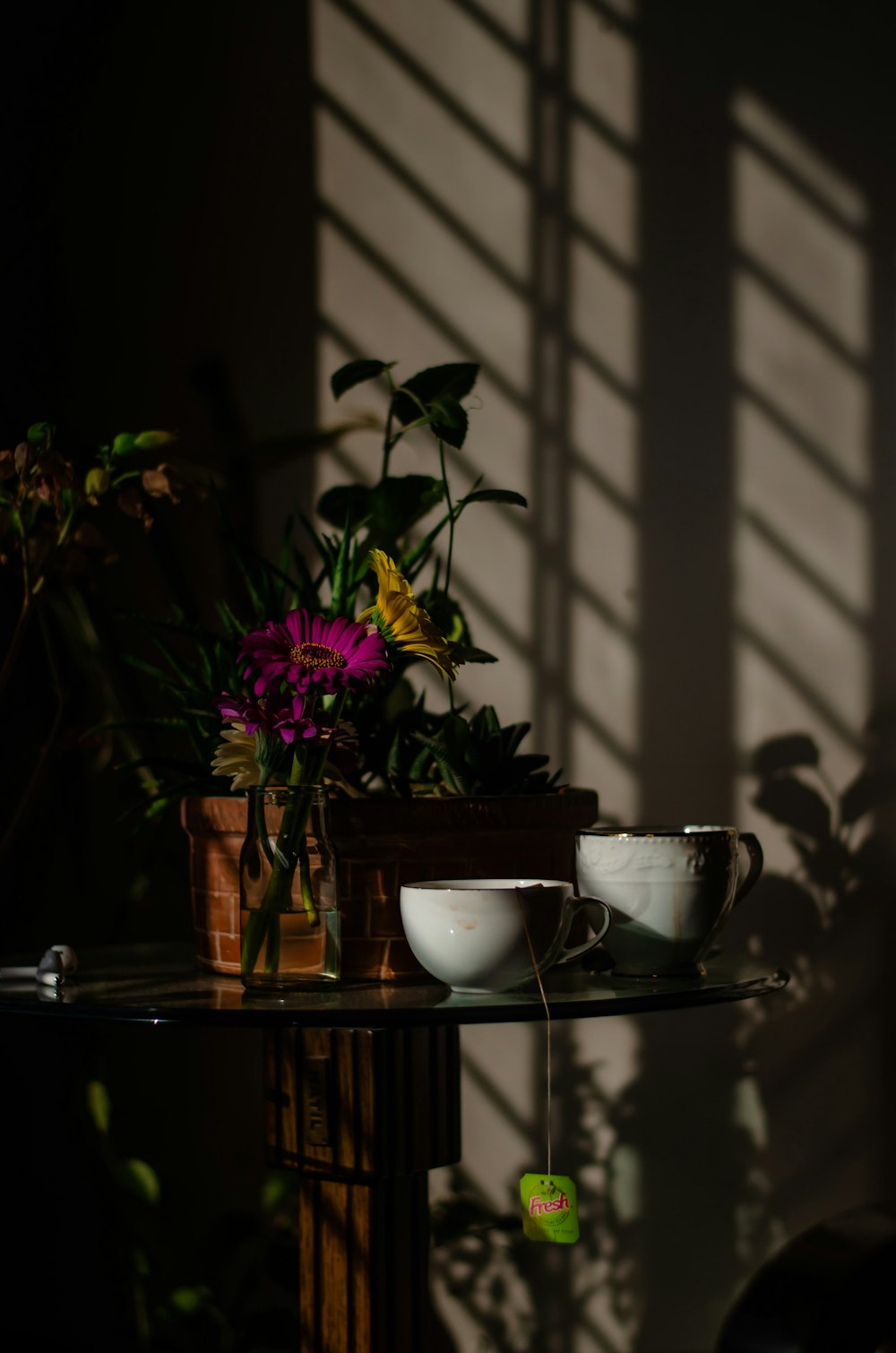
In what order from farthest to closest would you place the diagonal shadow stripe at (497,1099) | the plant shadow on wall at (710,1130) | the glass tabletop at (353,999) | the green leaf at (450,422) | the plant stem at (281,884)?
the diagonal shadow stripe at (497,1099), the plant shadow on wall at (710,1130), the green leaf at (450,422), the plant stem at (281,884), the glass tabletop at (353,999)

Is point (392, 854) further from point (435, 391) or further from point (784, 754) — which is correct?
point (784, 754)

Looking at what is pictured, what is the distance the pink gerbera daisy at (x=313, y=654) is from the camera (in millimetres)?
997

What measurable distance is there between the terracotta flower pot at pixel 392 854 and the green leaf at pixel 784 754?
511mm

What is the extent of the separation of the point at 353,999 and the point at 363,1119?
0.14 m

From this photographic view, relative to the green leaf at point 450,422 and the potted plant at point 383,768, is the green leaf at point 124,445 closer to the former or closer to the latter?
the potted plant at point 383,768

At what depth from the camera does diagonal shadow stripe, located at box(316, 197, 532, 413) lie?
166 cm

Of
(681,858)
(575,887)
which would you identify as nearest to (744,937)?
(575,887)

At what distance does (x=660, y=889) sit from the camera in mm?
1039

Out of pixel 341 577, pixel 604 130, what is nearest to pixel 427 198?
pixel 604 130

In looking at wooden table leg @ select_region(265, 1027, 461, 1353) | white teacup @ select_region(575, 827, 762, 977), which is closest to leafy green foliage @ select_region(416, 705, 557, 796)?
white teacup @ select_region(575, 827, 762, 977)

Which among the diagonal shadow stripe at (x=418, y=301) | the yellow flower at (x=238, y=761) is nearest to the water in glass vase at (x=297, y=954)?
the yellow flower at (x=238, y=761)

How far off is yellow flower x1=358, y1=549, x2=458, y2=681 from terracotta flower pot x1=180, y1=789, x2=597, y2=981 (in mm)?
133

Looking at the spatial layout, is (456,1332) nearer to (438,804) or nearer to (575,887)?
(575,887)

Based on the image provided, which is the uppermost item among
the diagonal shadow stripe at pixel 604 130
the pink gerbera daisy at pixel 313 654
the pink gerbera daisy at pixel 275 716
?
the diagonal shadow stripe at pixel 604 130
